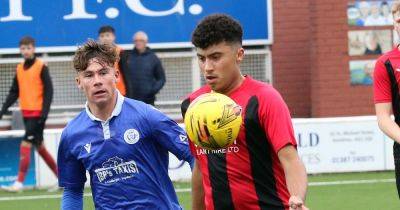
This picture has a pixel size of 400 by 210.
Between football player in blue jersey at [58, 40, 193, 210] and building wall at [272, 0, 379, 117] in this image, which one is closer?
football player in blue jersey at [58, 40, 193, 210]

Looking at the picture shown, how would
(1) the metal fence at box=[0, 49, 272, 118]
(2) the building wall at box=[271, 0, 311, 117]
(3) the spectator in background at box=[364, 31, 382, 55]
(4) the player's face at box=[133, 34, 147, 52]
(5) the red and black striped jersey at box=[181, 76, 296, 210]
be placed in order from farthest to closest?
(2) the building wall at box=[271, 0, 311, 117] < (1) the metal fence at box=[0, 49, 272, 118] < (3) the spectator in background at box=[364, 31, 382, 55] < (4) the player's face at box=[133, 34, 147, 52] < (5) the red and black striped jersey at box=[181, 76, 296, 210]

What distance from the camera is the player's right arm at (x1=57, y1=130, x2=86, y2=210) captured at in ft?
18.8

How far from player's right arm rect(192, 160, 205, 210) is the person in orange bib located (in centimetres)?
774

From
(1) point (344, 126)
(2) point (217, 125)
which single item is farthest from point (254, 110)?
(1) point (344, 126)

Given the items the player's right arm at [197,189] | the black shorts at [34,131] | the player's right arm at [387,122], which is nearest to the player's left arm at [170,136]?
the player's right arm at [197,189]

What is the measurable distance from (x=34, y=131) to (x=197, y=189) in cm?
794

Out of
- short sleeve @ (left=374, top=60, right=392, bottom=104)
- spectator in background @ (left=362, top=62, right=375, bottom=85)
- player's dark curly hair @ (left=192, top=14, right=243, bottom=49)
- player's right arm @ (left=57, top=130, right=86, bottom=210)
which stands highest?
player's dark curly hair @ (left=192, top=14, right=243, bottom=49)

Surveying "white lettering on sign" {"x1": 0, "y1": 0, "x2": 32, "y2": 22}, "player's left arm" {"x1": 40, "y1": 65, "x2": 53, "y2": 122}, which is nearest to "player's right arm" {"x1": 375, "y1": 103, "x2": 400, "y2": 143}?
"player's left arm" {"x1": 40, "y1": 65, "x2": 53, "y2": 122}

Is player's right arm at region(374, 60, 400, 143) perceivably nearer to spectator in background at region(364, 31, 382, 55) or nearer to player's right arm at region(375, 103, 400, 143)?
player's right arm at region(375, 103, 400, 143)

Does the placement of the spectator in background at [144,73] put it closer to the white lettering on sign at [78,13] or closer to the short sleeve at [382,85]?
the white lettering on sign at [78,13]

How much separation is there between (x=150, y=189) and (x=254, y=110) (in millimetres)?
1026

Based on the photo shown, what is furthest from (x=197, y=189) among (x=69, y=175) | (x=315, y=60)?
(x=315, y=60)

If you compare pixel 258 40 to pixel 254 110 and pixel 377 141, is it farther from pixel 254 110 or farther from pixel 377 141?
pixel 254 110

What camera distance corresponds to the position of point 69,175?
5758 mm
